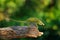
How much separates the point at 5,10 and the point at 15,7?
0.10m

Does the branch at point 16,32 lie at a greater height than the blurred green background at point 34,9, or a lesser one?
lesser

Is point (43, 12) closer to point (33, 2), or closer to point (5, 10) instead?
point (33, 2)

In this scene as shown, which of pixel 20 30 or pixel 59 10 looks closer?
pixel 20 30

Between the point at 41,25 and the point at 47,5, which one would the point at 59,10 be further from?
the point at 41,25

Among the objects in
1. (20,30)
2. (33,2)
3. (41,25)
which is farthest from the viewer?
(33,2)

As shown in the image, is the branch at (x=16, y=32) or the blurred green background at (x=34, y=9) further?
the blurred green background at (x=34, y=9)

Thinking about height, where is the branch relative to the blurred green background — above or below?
below

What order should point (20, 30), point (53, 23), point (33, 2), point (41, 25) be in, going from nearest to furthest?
point (20, 30), point (41, 25), point (53, 23), point (33, 2)

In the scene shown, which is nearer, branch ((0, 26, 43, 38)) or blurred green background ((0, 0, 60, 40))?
branch ((0, 26, 43, 38))

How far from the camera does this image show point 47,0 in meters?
1.98

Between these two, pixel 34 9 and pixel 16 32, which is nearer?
pixel 16 32

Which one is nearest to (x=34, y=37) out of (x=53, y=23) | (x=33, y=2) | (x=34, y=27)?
(x=34, y=27)

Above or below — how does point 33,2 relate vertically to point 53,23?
above

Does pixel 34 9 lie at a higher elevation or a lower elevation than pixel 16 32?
higher
